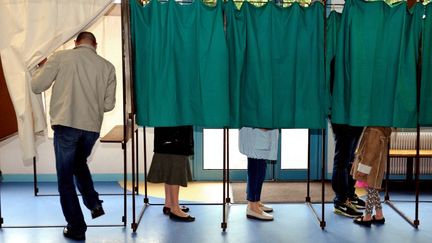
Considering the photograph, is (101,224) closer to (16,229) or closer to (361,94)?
(16,229)

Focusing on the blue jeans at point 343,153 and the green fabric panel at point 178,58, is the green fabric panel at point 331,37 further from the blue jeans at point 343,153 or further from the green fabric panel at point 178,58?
the green fabric panel at point 178,58

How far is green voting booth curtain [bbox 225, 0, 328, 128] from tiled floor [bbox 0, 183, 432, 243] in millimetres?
912

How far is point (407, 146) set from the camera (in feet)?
18.6

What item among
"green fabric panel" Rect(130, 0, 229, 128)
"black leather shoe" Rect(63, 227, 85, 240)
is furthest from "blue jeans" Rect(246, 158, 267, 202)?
"black leather shoe" Rect(63, 227, 85, 240)

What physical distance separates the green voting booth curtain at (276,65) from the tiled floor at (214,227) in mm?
912

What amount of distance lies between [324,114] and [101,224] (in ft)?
7.07

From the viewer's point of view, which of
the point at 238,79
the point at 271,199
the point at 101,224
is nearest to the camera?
the point at 238,79

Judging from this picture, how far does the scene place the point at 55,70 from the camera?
12.3 feet

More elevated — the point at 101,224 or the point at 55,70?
the point at 55,70

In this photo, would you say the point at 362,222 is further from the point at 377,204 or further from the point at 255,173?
the point at 255,173

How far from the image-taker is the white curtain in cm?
387

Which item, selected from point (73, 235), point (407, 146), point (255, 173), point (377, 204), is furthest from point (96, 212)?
point (407, 146)

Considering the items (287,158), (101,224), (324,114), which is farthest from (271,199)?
(101,224)

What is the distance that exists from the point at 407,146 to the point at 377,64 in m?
1.98
